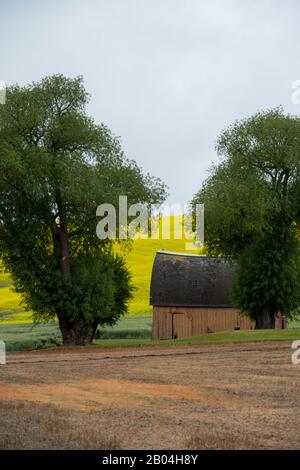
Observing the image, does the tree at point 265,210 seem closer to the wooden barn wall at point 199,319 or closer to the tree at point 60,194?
the tree at point 60,194

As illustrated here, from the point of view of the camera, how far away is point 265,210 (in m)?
52.0

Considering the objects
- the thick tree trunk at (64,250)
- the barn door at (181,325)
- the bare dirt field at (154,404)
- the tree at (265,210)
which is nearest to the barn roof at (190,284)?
the barn door at (181,325)

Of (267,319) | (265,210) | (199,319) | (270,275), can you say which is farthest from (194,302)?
(265,210)

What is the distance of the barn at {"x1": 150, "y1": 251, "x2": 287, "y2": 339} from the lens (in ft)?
238

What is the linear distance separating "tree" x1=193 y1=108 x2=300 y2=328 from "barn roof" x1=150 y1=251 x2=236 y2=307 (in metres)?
14.9

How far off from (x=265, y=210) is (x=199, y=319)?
23242 mm

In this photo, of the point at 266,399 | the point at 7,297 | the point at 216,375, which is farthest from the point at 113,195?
the point at 7,297

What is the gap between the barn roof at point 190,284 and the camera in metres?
72.8

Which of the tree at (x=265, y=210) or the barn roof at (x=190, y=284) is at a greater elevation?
the tree at (x=265, y=210)

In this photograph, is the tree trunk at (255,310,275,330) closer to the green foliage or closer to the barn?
the green foliage

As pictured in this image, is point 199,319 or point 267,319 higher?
point 267,319

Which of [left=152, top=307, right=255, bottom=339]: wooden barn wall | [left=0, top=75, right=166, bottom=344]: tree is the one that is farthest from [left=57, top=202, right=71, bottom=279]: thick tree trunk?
[left=152, top=307, right=255, bottom=339]: wooden barn wall

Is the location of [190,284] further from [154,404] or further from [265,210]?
[154,404]

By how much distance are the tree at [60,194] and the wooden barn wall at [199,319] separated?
22230 millimetres
